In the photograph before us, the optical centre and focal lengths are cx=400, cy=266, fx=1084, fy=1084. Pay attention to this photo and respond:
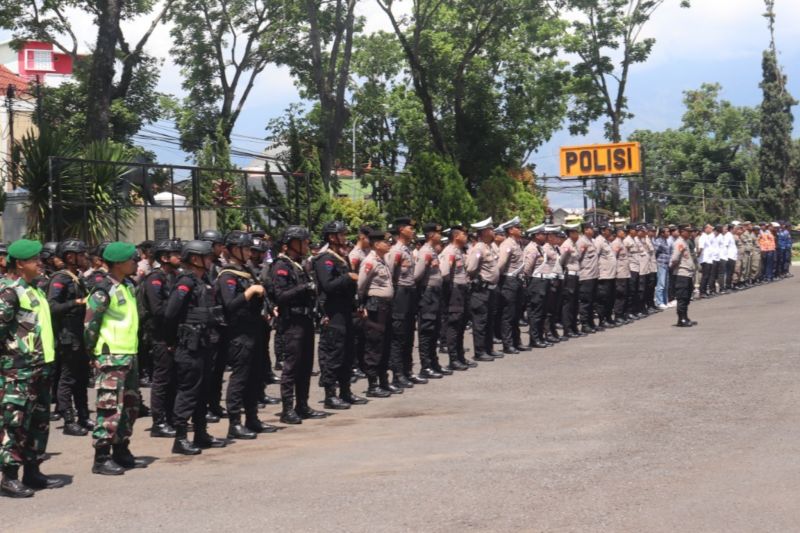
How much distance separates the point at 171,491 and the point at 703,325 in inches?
540

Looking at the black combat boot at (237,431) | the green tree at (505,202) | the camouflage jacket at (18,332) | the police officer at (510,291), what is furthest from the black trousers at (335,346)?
the green tree at (505,202)

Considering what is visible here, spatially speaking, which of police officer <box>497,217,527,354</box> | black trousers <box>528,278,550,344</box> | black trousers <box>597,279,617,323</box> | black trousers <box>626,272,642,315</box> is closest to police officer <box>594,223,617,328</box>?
black trousers <box>597,279,617,323</box>

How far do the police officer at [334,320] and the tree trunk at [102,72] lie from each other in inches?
565

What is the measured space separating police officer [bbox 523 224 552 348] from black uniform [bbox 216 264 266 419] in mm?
7894

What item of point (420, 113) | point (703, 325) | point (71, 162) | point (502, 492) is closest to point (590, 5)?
point (420, 113)

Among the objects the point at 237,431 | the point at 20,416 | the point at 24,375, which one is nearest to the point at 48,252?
the point at 237,431

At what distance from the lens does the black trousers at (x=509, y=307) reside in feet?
54.9

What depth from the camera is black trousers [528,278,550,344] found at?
1739 cm

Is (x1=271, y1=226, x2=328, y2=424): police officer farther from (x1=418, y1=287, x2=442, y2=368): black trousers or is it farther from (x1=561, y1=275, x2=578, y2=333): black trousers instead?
(x1=561, y1=275, x2=578, y2=333): black trousers

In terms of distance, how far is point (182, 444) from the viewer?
365 inches

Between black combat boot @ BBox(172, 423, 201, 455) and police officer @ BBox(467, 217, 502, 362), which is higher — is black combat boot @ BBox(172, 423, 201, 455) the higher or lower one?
the lower one

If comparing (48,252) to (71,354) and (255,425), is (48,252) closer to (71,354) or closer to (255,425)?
(71,354)

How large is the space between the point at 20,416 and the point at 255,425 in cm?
285

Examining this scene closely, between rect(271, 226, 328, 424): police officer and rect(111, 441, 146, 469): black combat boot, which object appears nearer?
rect(111, 441, 146, 469): black combat boot
